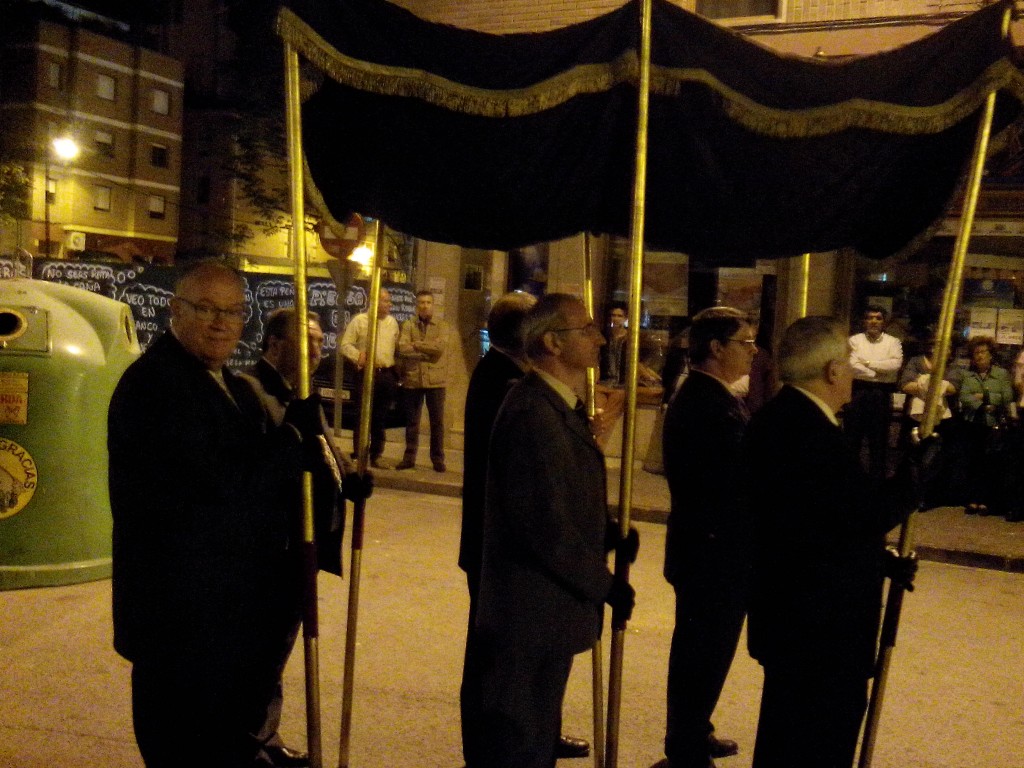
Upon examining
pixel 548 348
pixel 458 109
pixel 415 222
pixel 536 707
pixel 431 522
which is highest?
pixel 458 109

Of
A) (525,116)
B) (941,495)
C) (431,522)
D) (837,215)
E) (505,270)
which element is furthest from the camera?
(505,270)

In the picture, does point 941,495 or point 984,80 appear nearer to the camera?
point 984,80

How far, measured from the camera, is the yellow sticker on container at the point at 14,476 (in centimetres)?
661

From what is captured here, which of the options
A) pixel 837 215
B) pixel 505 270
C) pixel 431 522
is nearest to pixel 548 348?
pixel 837 215

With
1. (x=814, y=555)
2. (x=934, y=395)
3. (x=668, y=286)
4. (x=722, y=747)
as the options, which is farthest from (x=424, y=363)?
(x=814, y=555)

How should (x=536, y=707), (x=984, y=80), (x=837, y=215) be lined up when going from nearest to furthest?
(x=536, y=707) → (x=984, y=80) → (x=837, y=215)

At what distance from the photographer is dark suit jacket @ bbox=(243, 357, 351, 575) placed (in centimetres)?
377

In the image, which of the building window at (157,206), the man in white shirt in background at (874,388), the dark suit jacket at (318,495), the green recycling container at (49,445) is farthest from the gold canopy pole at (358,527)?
the building window at (157,206)

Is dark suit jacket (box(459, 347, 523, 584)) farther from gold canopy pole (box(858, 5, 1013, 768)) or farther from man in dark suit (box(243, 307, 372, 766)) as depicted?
gold canopy pole (box(858, 5, 1013, 768))

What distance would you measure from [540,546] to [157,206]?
49683 millimetres

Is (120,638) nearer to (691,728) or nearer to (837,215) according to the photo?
(691,728)

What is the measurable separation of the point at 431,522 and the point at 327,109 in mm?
5807

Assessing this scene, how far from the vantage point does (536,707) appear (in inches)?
127

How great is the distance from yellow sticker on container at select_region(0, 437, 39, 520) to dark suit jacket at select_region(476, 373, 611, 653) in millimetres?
4467
